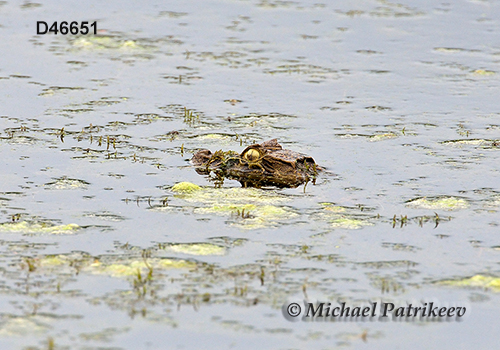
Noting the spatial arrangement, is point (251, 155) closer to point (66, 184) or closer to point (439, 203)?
point (66, 184)

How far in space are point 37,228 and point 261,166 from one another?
3.50 meters

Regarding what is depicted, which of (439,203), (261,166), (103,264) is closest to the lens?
(103,264)

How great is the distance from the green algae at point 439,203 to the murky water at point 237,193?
37 millimetres

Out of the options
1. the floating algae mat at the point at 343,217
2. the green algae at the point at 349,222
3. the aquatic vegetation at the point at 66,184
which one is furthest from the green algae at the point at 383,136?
the aquatic vegetation at the point at 66,184

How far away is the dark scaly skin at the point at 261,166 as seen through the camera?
11094mm

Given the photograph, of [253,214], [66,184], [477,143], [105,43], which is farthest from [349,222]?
[105,43]

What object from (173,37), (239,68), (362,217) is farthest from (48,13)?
(362,217)

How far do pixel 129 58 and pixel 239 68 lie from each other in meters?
Result: 2.68

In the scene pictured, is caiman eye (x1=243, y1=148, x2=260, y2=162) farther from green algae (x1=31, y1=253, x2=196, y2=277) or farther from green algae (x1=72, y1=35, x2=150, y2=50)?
green algae (x1=72, y1=35, x2=150, y2=50)

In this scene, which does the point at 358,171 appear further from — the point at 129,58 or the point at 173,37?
the point at 173,37

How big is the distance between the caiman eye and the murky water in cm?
72

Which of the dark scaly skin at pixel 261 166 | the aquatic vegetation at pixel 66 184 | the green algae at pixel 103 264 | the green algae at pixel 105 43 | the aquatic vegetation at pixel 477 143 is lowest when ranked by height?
the green algae at pixel 103 264

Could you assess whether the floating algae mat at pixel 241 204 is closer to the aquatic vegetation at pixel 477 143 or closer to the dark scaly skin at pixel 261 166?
the dark scaly skin at pixel 261 166

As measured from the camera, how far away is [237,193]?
34.4 ft
